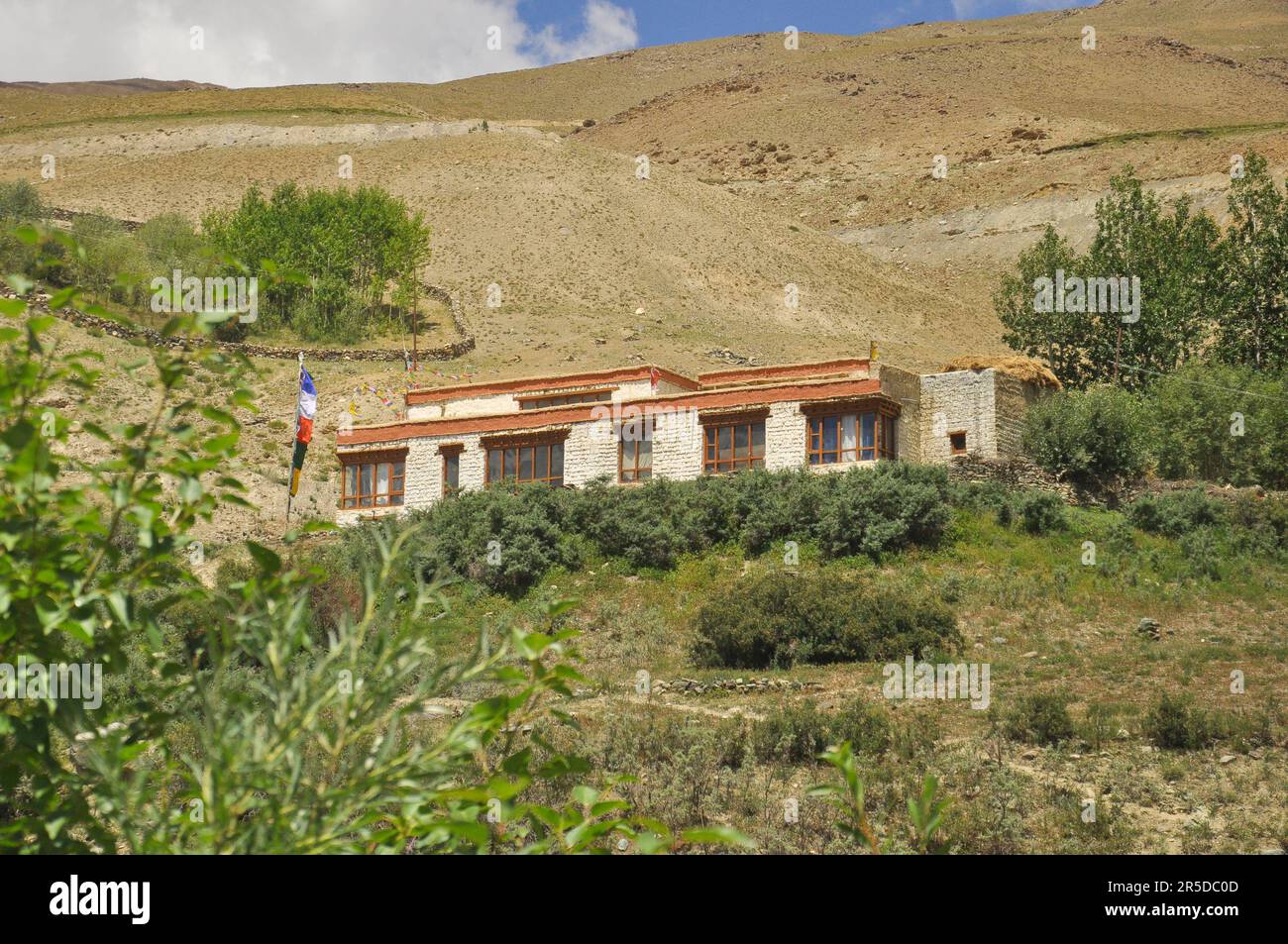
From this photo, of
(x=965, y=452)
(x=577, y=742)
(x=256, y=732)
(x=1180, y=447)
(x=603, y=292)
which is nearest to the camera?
(x=256, y=732)

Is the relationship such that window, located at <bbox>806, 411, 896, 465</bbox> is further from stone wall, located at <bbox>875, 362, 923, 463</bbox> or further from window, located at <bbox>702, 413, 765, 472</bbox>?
window, located at <bbox>702, 413, 765, 472</bbox>

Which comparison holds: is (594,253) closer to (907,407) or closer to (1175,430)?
(1175,430)

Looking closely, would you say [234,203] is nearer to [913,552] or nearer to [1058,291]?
[1058,291]

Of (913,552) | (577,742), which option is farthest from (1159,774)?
(913,552)

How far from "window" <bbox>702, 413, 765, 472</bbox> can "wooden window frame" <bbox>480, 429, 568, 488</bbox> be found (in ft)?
13.6

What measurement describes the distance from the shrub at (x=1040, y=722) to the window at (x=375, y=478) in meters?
22.0

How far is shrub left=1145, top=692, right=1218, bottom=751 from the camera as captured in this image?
2112cm

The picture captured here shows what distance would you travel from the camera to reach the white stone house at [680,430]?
37.2 meters

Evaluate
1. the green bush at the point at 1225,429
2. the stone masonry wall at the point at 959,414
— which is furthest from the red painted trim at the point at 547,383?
the green bush at the point at 1225,429

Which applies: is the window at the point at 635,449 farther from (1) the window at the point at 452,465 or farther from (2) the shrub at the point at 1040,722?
(2) the shrub at the point at 1040,722

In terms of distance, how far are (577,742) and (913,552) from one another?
1398 centimetres

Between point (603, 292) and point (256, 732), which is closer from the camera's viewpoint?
point (256, 732)

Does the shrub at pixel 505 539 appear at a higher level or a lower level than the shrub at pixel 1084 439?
lower
